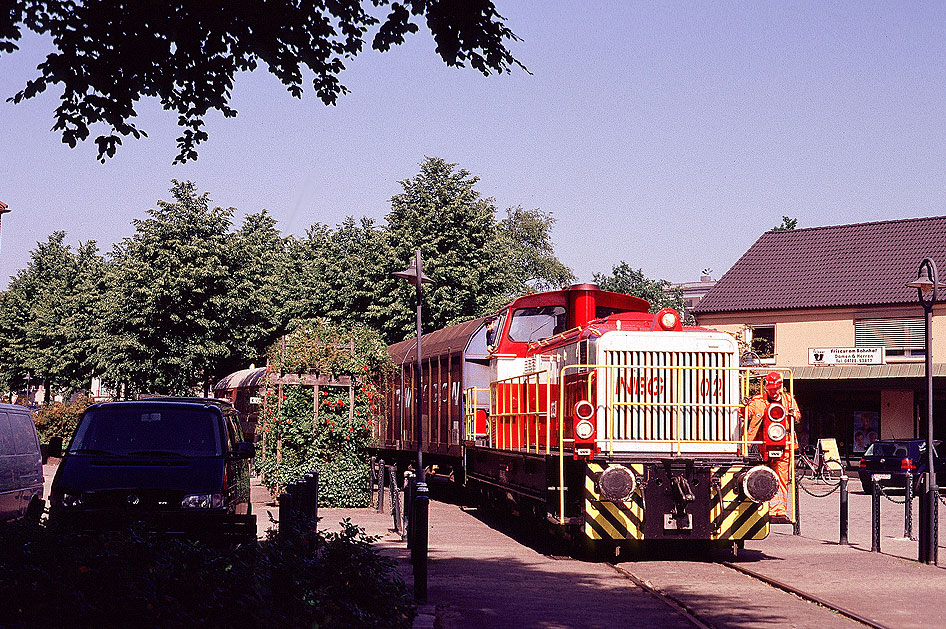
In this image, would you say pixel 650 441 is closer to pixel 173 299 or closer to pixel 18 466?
pixel 18 466

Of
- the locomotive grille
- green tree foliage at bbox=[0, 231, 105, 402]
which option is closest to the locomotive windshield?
the locomotive grille

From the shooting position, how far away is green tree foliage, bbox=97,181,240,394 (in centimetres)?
3975

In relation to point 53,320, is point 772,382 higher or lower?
lower

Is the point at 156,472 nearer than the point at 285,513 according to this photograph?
No

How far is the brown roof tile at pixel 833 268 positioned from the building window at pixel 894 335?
0.89 meters

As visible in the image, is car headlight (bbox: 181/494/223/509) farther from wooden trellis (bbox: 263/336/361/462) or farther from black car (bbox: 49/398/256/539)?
wooden trellis (bbox: 263/336/361/462)

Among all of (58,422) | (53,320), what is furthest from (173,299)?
(53,320)

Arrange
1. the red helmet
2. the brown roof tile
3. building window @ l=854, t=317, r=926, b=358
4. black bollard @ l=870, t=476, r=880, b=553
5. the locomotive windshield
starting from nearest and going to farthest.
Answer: the red helmet → black bollard @ l=870, t=476, r=880, b=553 → the locomotive windshield → building window @ l=854, t=317, r=926, b=358 → the brown roof tile

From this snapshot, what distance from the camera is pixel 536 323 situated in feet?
58.2

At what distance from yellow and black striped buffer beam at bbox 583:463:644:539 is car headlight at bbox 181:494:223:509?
14.2ft

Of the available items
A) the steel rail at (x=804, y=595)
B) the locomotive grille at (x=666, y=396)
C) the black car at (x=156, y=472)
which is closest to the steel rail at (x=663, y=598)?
the steel rail at (x=804, y=595)

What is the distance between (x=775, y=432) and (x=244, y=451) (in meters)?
6.43

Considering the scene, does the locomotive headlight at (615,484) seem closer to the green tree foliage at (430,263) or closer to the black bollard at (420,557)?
the black bollard at (420,557)

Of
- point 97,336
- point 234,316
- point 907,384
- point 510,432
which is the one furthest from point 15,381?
point 510,432
